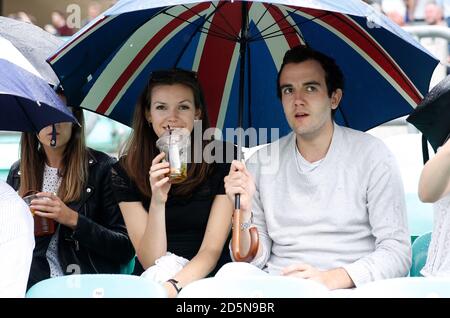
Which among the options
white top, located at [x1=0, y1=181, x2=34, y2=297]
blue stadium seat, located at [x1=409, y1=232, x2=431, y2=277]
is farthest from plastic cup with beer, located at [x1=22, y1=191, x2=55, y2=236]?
blue stadium seat, located at [x1=409, y1=232, x2=431, y2=277]

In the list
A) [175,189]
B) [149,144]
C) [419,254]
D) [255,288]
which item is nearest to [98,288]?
[255,288]

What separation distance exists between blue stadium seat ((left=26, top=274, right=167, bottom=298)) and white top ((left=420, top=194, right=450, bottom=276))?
1035 mm

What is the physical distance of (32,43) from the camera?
11.5 ft

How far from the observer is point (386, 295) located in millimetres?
2318

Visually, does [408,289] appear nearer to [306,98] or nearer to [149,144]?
[306,98]

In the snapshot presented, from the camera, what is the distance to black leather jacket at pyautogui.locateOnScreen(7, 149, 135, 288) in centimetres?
355

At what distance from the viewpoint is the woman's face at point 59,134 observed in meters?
3.61

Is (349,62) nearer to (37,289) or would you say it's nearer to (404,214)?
(404,214)

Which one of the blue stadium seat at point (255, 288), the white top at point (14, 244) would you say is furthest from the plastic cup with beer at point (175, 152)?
the blue stadium seat at point (255, 288)

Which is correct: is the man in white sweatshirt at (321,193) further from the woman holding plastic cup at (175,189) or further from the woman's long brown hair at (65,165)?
the woman's long brown hair at (65,165)

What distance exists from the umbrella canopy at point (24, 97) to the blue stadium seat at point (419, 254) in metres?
1.48

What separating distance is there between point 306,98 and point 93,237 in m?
Result: 1.06

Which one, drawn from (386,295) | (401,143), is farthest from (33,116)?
(401,143)
